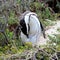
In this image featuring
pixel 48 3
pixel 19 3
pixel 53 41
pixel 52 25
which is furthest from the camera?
pixel 48 3

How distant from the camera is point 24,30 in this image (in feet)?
17.4

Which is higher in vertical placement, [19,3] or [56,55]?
[19,3]

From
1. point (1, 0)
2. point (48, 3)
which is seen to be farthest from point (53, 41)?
point (48, 3)

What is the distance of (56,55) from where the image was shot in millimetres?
4043

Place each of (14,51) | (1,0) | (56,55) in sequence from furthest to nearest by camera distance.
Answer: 1. (1,0)
2. (14,51)
3. (56,55)

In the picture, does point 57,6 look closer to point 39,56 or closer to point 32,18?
point 32,18

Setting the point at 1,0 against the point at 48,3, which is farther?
the point at 48,3

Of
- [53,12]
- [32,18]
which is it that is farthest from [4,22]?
[53,12]

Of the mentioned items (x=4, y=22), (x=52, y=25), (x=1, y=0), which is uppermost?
(x=1, y=0)

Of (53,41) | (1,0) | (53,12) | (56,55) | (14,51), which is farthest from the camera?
(53,12)

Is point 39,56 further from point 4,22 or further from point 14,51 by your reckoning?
point 4,22

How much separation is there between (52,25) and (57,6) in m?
1.73

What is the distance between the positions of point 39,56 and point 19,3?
2.95m

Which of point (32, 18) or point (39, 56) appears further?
point (32, 18)
